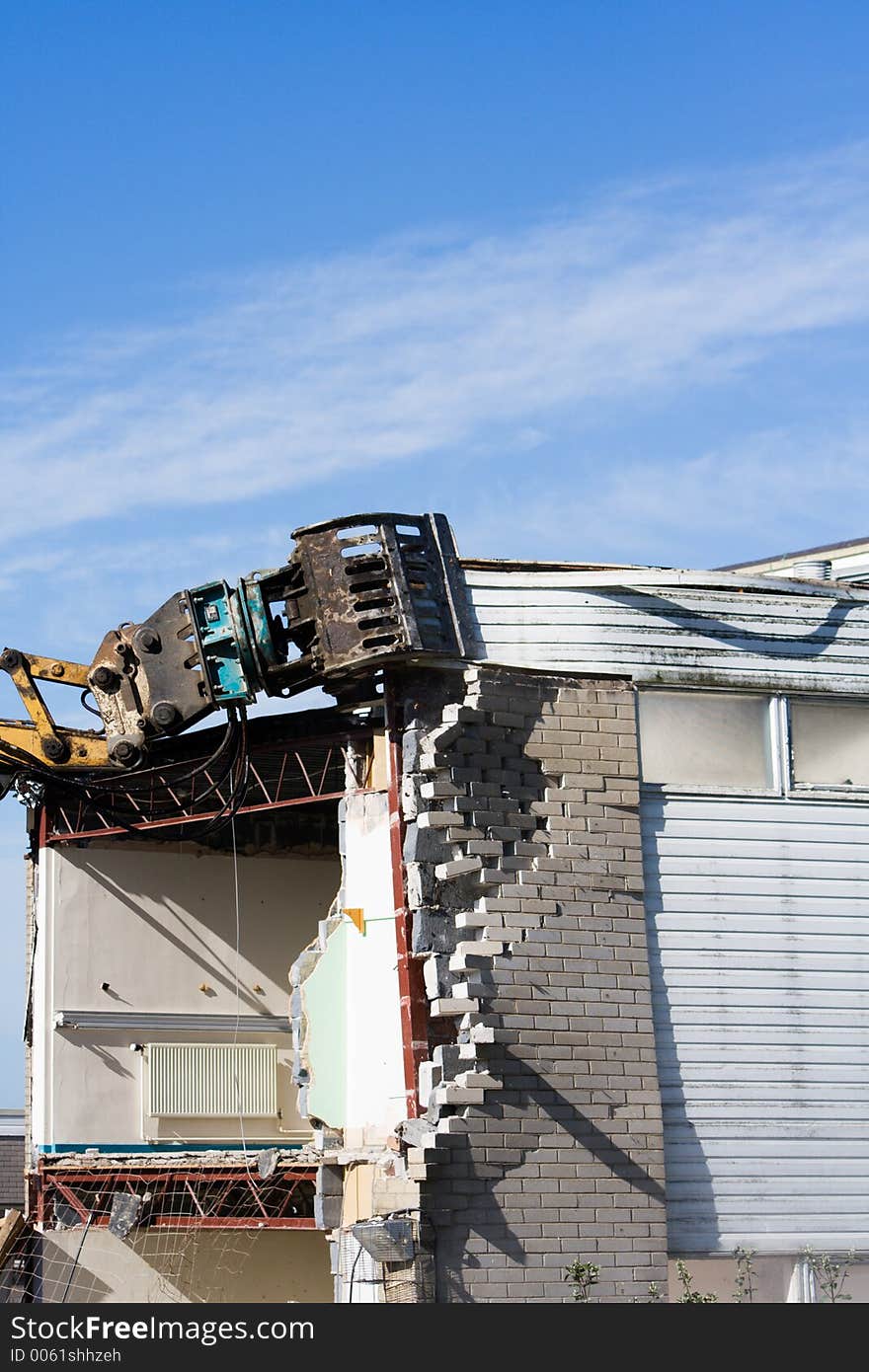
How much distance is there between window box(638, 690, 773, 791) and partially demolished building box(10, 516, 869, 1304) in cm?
3

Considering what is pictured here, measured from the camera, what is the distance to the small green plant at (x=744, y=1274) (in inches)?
662

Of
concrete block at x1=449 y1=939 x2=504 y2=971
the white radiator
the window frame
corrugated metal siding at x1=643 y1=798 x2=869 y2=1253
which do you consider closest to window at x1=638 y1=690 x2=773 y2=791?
the window frame

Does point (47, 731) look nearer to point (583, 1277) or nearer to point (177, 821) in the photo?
point (177, 821)

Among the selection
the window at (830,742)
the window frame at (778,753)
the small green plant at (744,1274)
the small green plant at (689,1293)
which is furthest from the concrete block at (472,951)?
the window at (830,742)

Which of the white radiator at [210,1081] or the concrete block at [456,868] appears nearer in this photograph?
the concrete block at [456,868]

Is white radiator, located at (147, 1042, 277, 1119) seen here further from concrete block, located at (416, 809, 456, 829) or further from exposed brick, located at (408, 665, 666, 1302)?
concrete block, located at (416, 809, 456, 829)

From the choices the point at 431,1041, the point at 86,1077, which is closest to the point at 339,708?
the point at 431,1041

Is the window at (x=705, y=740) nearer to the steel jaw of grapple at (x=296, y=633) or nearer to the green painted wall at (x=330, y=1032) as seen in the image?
the steel jaw of grapple at (x=296, y=633)

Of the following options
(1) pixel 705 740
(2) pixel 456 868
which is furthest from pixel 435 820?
(1) pixel 705 740

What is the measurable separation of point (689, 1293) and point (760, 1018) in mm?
2804

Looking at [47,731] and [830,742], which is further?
[47,731]

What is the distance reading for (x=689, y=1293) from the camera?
629 inches

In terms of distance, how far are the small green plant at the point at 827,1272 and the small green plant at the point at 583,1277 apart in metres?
2.44
